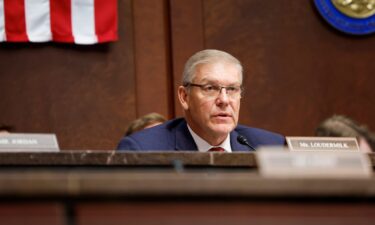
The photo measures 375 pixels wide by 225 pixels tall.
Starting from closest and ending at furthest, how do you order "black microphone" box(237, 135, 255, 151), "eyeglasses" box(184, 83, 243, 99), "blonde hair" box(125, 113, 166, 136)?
"black microphone" box(237, 135, 255, 151) < "eyeglasses" box(184, 83, 243, 99) < "blonde hair" box(125, 113, 166, 136)

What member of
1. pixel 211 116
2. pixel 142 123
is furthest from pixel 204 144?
pixel 142 123

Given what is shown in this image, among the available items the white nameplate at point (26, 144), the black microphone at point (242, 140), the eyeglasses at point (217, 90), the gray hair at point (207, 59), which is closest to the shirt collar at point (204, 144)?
the black microphone at point (242, 140)

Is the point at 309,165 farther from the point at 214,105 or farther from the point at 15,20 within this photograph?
the point at 15,20

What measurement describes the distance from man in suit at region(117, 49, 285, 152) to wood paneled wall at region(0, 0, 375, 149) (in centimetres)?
172

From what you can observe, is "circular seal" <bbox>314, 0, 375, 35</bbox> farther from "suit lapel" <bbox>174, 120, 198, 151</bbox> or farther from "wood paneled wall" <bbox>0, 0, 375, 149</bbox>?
"suit lapel" <bbox>174, 120, 198, 151</bbox>

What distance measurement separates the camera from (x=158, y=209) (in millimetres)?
1046

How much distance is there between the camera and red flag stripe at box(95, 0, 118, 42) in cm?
485

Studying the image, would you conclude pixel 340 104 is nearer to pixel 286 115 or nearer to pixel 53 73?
pixel 286 115

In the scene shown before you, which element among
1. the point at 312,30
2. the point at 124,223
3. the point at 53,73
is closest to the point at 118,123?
the point at 53,73

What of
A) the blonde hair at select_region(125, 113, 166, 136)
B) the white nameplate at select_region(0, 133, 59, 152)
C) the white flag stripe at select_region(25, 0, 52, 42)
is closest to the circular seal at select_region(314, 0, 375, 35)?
the blonde hair at select_region(125, 113, 166, 136)

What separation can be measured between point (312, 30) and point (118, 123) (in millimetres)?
1700

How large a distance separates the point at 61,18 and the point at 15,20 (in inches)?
12.9

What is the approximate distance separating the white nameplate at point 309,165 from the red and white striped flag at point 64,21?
389 centimetres

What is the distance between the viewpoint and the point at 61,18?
4824 millimetres
